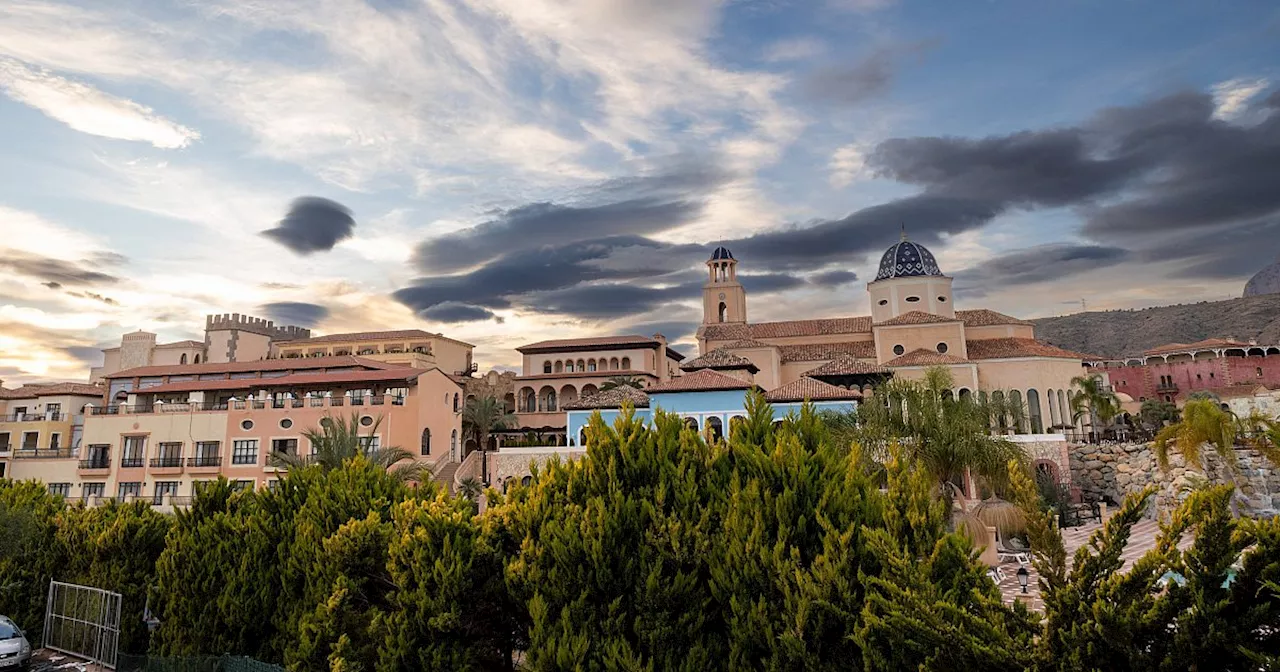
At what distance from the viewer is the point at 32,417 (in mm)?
46844

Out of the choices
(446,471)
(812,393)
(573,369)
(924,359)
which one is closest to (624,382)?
(573,369)

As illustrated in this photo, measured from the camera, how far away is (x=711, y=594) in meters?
9.54

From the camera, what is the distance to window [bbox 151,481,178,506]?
38.5 meters

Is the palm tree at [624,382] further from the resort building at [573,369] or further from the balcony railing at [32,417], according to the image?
the balcony railing at [32,417]

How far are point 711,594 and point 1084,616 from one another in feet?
14.7

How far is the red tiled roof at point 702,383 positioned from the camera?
109ft

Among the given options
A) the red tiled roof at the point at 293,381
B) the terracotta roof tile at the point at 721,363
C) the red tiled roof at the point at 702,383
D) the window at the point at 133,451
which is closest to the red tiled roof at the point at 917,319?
the terracotta roof tile at the point at 721,363

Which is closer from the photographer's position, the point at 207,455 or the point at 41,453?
the point at 207,455

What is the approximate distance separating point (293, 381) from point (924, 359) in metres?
35.5

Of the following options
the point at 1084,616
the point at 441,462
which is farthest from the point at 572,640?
the point at 441,462

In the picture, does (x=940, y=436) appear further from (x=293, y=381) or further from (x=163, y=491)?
(x=163, y=491)

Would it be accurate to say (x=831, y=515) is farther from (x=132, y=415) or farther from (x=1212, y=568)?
(x=132, y=415)

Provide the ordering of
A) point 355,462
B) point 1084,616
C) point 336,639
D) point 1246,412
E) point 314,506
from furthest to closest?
point 1246,412 → point 355,462 → point 314,506 → point 336,639 → point 1084,616

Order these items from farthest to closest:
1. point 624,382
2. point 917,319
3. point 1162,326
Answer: point 1162,326 < point 624,382 < point 917,319
